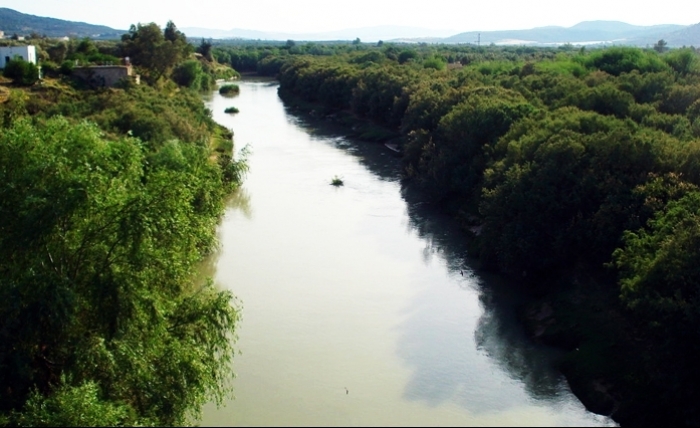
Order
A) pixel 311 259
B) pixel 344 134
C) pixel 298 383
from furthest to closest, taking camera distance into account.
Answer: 1. pixel 344 134
2. pixel 311 259
3. pixel 298 383

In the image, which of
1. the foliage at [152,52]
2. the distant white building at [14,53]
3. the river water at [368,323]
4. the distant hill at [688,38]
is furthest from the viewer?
the distant hill at [688,38]

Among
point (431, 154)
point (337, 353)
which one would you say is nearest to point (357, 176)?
point (431, 154)

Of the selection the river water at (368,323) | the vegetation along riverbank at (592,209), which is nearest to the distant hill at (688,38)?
the vegetation along riverbank at (592,209)

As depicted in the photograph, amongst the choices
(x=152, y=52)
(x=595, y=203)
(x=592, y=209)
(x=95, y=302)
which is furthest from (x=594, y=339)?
(x=152, y=52)

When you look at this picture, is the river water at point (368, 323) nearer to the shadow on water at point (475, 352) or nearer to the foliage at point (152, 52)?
the shadow on water at point (475, 352)

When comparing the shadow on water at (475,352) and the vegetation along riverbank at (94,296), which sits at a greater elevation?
the vegetation along riverbank at (94,296)

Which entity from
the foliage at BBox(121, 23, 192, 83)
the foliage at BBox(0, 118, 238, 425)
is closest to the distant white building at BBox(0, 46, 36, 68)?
the foliage at BBox(121, 23, 192, 83)

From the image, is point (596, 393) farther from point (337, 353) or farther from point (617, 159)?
point (617, 159)
